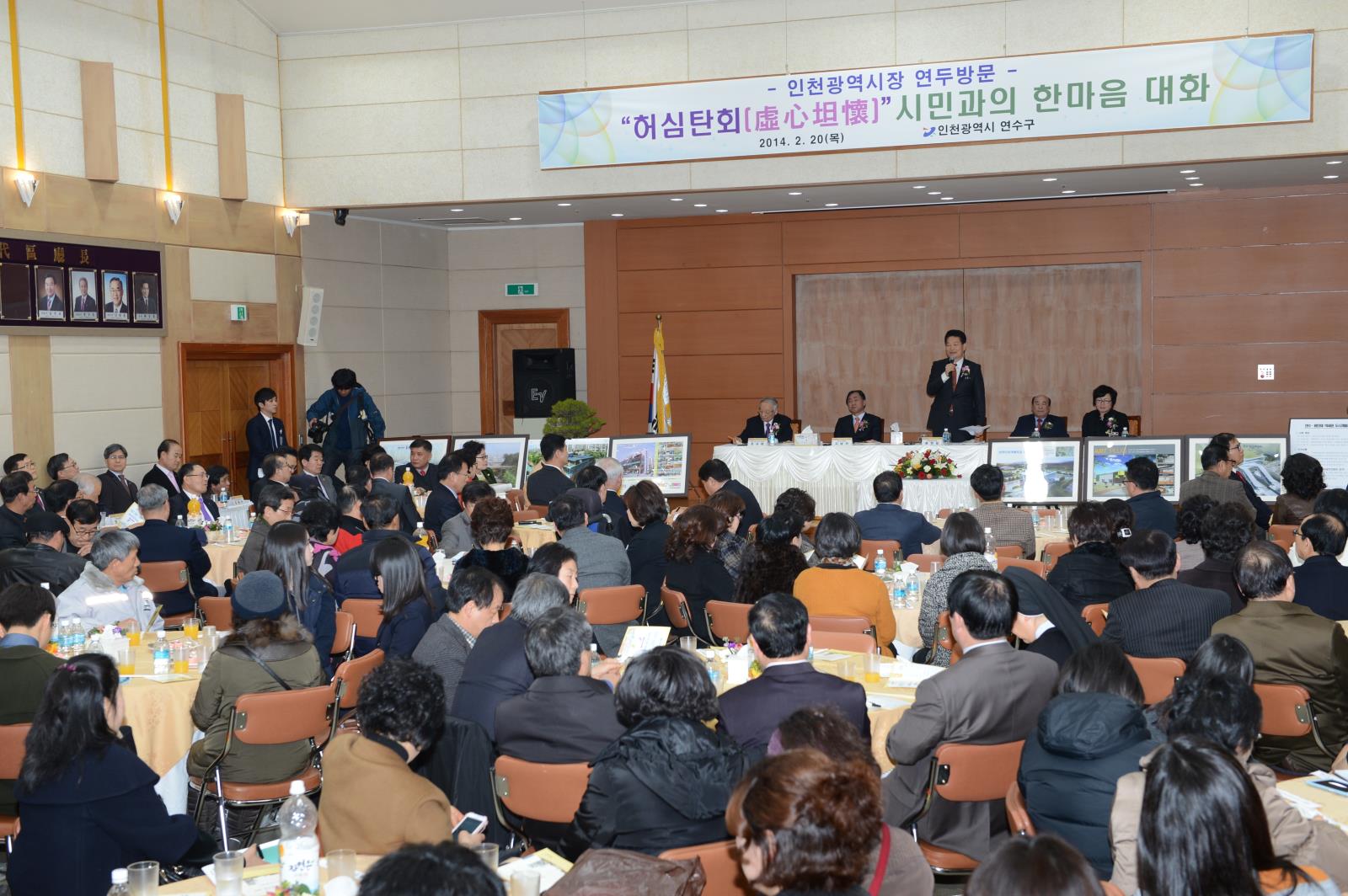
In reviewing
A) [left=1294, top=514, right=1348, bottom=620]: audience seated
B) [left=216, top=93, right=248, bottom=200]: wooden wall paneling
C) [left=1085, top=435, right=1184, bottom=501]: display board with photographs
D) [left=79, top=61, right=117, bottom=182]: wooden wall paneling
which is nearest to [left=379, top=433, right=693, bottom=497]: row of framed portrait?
[left=216, top=93, right=248, bottom=200]: wooden wall paneling

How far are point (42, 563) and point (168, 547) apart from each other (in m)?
1.26

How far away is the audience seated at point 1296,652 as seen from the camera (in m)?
4.67

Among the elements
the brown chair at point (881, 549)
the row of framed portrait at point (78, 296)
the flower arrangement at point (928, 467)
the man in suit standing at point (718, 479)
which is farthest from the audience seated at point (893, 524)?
the row of framed portrait at point (78, 296)

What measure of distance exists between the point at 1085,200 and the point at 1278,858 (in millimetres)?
12958

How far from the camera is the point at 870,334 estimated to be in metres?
15.5

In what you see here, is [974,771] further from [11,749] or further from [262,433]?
[262,433]

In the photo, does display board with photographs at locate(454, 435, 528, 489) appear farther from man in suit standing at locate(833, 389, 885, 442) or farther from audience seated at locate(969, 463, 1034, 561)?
audience seated at locate(969, 463, 1034, 561)

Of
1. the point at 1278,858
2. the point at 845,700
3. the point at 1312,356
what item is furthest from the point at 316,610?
the point at 1312,356

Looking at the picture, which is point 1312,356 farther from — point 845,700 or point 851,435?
point 845,700

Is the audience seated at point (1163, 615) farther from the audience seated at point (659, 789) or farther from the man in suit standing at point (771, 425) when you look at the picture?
the man in suit standing at point (771, 425)

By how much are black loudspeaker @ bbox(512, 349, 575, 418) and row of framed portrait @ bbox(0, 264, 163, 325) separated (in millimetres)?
5112

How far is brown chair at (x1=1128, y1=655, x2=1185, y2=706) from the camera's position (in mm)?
4773

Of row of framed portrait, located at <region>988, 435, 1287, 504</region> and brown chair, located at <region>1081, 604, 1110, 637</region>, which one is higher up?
row of framed portrait, located at <region>988, 435, 1287, 504</region>

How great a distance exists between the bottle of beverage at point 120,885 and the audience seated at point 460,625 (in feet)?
6.69
